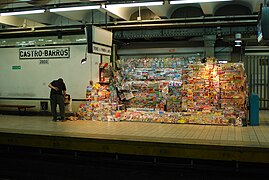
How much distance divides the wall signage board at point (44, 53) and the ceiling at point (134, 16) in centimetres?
59

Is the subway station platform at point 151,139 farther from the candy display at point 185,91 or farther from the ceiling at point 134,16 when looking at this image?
the ceiling at point 134,16

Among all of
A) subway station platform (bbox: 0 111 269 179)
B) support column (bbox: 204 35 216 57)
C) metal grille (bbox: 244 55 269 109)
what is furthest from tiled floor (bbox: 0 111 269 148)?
metal grille (bbox: 244 55 269 109)

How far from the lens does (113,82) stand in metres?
11.7

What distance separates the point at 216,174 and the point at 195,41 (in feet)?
23.2

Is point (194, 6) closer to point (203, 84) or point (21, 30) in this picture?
point (203, 84)

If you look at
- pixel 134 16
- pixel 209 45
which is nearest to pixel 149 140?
pixel 209 45

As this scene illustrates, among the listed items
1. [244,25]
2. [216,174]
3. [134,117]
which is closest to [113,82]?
[134,117]

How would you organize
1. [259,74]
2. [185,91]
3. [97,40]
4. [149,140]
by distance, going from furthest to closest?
1. [259,74]
2. [185,91]
3. [97,40]
4. [149,140]

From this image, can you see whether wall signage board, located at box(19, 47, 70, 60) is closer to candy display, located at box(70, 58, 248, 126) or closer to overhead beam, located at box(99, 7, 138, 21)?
candy display, located at box(70, 58, 248, 126)

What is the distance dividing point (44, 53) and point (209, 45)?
5916 millimetres

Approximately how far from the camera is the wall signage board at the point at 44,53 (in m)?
12.6

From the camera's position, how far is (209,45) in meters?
12.4

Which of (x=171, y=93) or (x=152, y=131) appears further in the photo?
(x=171, y=93)

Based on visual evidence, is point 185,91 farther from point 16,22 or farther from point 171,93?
point 16,22
